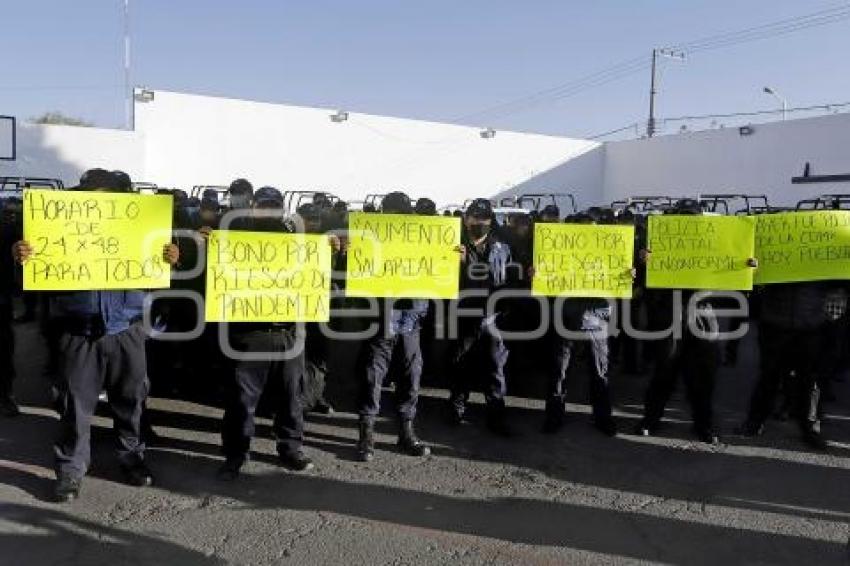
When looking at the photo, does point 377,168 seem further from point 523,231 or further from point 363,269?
point 363,269

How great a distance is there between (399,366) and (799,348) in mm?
3088

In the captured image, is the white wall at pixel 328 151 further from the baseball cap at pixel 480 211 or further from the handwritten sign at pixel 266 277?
the handwritten sign at pixel 266 277

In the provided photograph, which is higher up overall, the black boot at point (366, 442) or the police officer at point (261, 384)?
the police officer at point (261, 384)

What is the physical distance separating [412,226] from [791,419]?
12.3 feet

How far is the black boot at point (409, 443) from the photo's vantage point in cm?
550

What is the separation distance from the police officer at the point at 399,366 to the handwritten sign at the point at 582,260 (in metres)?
1.04

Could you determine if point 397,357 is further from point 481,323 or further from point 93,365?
point 93,365

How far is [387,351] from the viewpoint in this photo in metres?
5.47

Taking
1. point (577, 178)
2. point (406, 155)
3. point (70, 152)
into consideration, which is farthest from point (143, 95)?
point (577, 178)

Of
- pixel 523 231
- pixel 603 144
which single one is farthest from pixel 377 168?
pixel 523 231

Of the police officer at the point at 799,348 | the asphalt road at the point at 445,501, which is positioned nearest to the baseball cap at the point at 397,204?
the asphalt road at the point at 445,501

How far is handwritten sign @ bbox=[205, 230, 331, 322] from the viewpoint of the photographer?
15.9 ft

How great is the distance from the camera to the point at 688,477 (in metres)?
5.23

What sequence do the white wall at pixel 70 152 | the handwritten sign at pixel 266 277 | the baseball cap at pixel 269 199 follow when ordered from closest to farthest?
the handwritten sign at pixel 266 277 < the baseball cap at pixel 269 199 < the white wall at pixel 70 152
